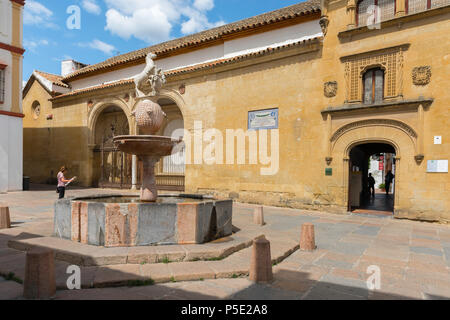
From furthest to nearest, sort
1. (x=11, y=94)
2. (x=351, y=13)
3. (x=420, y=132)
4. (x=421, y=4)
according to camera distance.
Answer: (x=11, y=94) < (x=351, y=13) < (x=421, y=4) < (x=420, y=132)

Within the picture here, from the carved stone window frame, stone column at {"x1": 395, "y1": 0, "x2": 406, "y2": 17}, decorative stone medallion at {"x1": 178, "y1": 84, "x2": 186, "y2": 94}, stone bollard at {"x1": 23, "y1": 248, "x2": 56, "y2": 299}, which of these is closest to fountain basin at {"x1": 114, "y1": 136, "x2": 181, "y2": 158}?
stone bollard at {"x1": 23, "y1": 248, "x2": 56, "y2": 299}

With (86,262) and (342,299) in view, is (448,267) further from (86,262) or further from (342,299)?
(86,262)

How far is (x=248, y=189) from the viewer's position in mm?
12953

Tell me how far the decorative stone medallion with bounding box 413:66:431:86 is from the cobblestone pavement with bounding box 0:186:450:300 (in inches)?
187

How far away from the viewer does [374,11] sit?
34.1 ft

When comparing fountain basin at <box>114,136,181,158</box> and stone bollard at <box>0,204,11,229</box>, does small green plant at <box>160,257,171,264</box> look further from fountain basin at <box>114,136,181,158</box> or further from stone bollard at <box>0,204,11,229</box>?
stone bollard at <box>0,204,11,229</box>

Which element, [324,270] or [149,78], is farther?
[149,78]

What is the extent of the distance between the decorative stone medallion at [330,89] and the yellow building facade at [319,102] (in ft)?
0.12

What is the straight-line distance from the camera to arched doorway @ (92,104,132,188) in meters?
19.1

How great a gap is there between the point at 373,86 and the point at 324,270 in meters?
8.15

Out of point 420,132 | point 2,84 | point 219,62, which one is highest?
point 219,62

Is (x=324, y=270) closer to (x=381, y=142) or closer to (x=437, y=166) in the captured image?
(x=437, y=166)

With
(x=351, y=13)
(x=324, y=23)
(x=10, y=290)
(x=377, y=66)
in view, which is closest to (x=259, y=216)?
(x=10, y=290)

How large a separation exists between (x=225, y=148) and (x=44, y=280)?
34.6 feet
